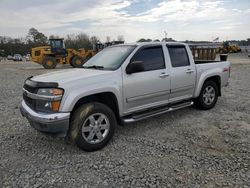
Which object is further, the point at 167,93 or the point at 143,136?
the point at 167,93

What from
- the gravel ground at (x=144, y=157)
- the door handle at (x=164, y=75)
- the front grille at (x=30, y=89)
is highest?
the door handle at (x=164, y=75)

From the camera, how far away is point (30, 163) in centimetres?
371

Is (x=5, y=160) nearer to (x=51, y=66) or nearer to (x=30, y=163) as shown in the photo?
(x=30, y=163)

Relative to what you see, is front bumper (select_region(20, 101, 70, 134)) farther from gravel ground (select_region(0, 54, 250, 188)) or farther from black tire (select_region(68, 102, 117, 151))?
gravel ground (select_region(0, 54, 250, 188))

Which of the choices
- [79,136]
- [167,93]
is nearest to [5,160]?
[79,136]

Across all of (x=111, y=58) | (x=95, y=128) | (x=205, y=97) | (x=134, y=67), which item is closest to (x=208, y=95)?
(x=205, y=97)

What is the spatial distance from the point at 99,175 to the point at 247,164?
2.17 m

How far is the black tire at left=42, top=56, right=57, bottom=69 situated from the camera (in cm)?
2278

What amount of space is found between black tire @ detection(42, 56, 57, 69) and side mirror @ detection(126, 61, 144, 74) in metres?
20.1

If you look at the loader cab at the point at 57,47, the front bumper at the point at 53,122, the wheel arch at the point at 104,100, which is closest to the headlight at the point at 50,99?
the front bumper at the point at 53,122

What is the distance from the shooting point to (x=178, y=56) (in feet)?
17.7

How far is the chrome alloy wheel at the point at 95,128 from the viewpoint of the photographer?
3.96 meters

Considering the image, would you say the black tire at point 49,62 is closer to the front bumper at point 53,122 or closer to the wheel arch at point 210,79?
the wheel arch at point 210,79

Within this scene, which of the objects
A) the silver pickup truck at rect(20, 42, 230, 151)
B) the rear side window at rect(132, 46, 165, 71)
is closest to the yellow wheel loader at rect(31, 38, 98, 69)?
the silver pickup truck at rect(20, 42, 230, 151)
